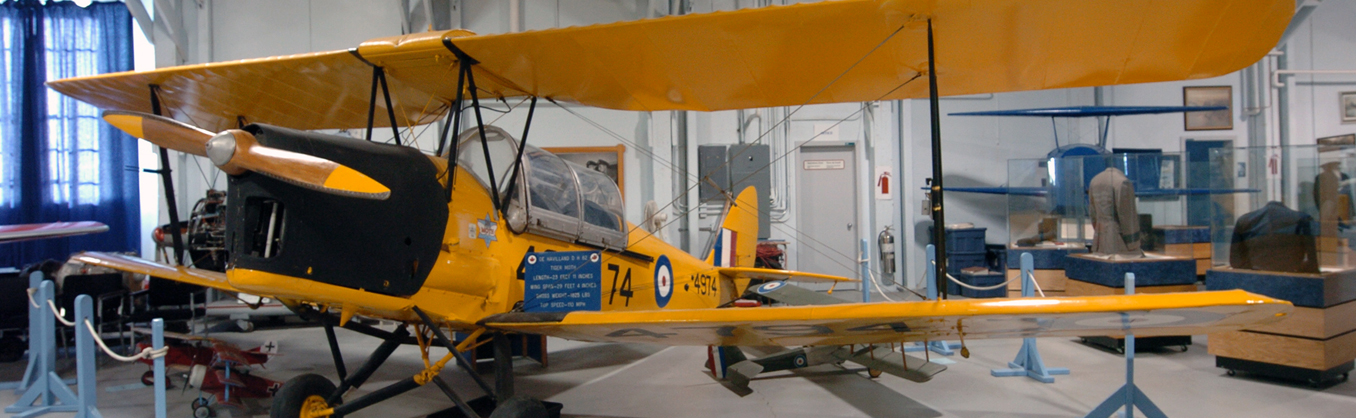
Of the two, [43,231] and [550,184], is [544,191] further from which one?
[43,231]

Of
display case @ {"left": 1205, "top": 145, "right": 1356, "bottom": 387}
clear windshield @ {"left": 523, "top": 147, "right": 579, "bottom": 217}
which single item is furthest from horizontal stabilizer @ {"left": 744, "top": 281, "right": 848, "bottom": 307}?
display case @ {"left": 1205, "top": 145, "right": 1356, "bottom": 387}

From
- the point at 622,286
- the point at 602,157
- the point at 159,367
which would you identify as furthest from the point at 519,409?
the point at 602,157

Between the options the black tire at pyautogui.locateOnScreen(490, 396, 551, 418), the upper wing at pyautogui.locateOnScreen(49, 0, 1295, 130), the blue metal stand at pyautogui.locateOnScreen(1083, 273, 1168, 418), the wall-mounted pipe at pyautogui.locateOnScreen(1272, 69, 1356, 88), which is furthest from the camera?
the wall-mounted pipe at pyautogui.locateOnScreen(1272, 69, 1356, 88)

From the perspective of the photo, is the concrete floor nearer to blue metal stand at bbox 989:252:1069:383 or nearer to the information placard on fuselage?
blue metal stand at bbox 989:252:1069:383

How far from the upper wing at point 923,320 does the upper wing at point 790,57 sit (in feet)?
3.46

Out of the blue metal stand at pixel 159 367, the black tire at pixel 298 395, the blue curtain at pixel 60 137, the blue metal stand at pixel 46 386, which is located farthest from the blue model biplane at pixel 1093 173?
the blue curtain at pixel 60 137

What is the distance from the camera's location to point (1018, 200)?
729 centimetres

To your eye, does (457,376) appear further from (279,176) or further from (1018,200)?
(1018,200)

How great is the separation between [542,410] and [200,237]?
329cm

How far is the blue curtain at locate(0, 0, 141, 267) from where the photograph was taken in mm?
7711

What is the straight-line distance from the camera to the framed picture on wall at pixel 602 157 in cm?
852

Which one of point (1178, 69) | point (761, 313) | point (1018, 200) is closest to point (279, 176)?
point (761, 313)

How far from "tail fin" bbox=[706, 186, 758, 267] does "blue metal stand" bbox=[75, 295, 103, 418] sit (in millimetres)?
4062

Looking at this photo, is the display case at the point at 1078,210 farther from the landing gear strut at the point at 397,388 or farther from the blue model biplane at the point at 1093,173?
the landing gear strut at the point at 397,388
